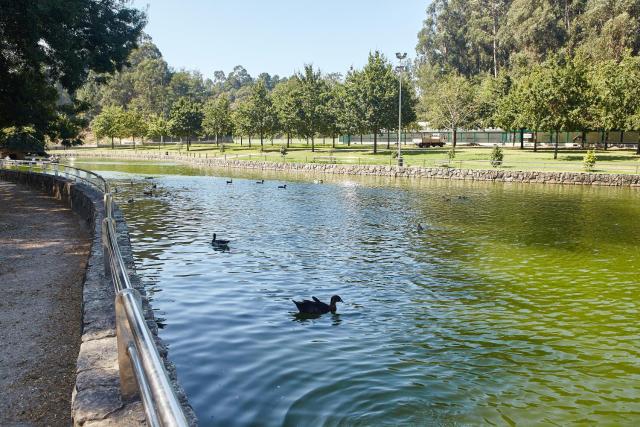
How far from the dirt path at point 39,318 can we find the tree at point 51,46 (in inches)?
318

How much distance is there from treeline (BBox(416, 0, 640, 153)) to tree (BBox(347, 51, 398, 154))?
13871 millimetres

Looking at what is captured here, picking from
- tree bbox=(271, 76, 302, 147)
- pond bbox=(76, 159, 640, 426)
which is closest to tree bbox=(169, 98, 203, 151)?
tree bbox=(271, 76, 302, 147)

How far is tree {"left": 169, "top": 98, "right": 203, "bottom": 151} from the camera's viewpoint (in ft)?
338

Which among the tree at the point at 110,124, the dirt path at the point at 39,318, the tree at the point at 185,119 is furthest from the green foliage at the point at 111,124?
the dirt path at the point at 39,318

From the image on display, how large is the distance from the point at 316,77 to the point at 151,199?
56.8 metres

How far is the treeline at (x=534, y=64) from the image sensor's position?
2255 inches

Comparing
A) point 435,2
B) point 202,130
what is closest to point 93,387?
point 202,130

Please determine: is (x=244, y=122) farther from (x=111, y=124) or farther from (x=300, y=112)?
(x=111, y=124)

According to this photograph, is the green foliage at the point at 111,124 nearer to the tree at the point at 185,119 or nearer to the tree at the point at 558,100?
the tree at the point at 185,119

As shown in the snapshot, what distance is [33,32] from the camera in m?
20.7

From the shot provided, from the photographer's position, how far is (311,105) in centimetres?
8194

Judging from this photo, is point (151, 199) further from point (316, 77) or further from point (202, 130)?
point (202, 130)

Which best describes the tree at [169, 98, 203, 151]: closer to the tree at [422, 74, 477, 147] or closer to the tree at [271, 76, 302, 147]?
the tree at [271, 76, 302, 147]

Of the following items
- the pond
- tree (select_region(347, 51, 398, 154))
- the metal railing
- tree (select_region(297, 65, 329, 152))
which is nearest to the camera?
the metal railing
